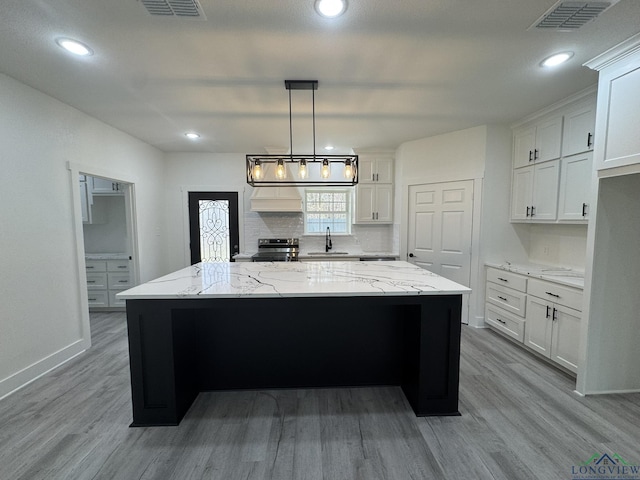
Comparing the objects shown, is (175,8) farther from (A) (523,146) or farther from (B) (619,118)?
(A) (523,146)

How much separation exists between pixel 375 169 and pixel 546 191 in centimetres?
239

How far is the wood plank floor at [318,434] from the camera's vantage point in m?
1.63

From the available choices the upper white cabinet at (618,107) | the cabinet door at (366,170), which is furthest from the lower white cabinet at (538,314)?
the cabinet door at (366,170)

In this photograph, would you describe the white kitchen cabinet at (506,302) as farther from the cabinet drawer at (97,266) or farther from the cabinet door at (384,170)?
the cabinet drawer at (97,266)

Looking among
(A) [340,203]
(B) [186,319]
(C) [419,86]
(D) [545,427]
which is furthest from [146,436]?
(A) [340,203]

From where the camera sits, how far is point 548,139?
3088 millimetres

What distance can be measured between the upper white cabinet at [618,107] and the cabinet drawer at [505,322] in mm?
1743

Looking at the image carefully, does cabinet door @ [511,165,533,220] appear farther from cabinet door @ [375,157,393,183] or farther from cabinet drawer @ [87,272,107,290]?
cabinet drawer @ [87,272,107,290]

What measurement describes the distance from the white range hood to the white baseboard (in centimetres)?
283

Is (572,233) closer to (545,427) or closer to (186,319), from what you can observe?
(545,427)

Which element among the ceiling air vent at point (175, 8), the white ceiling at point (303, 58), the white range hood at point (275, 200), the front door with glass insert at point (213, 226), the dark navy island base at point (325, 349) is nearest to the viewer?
the ceiling air vent at point (175, 8)

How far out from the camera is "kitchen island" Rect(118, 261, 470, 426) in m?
1.92

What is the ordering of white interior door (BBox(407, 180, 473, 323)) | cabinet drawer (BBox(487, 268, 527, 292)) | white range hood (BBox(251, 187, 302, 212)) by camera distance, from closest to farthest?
1. cabinet drawer (BBox(487, 268, 527, 292))
2. white interior door (BBox(407, 180, 473, 323))
3. white range hood (BBox(251, 187, 302, 212))

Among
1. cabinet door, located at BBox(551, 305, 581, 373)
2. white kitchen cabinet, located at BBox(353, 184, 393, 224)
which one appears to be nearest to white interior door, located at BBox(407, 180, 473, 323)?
white kitchen cabinet, located at BBox(353, 184, 393, 224)
